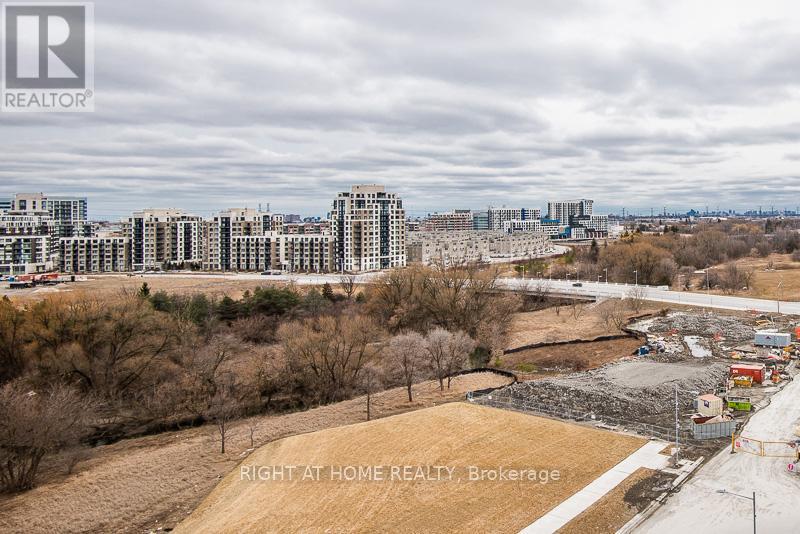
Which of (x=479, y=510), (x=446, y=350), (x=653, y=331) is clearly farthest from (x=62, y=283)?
(x=479, y=510)

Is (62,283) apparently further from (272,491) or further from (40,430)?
(272,491)

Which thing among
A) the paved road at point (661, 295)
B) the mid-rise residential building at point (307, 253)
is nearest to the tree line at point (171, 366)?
the paved road at point (661, 295)

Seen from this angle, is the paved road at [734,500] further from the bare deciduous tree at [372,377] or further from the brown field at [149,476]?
the bare deciduous tree at [372,377]

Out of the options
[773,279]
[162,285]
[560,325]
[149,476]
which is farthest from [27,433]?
[773,279]

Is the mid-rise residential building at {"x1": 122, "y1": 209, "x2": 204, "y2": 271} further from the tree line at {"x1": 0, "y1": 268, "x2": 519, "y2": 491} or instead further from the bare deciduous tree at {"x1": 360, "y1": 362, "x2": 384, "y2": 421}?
the bare deciduous tree at {"x1": 360, "y1": 362, "x2": 384, "y2": 421}

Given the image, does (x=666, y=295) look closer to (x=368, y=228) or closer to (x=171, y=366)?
(x=171, y=366)

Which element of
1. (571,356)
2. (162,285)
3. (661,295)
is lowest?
(571,356)
